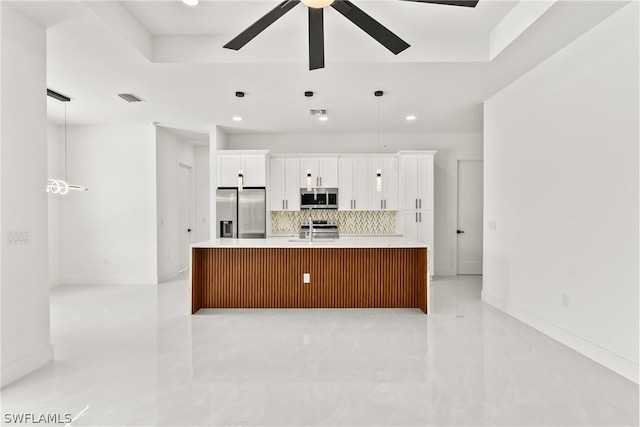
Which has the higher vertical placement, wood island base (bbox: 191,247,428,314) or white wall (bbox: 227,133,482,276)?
white wall (bbox: 227,133,482,276)

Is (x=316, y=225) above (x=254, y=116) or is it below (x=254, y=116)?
below

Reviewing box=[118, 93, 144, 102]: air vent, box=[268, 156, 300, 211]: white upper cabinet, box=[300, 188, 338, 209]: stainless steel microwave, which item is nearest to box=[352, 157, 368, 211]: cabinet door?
box=[300, 188, 338, 209]: stainless steel microwave

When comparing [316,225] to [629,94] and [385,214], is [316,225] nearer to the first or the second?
[385,214]

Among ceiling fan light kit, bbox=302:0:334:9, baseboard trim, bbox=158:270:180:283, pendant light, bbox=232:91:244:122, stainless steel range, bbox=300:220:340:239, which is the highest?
pendant light, bbox=232:91:244:122

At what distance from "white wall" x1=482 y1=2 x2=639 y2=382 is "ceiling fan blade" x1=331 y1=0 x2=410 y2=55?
5.64 ft

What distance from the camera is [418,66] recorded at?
3709 millimetres

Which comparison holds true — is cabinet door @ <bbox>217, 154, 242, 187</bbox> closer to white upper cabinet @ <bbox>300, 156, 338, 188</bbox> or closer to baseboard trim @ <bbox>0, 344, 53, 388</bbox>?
white upper cabinet @ <bbox>300, 156, 338, 188</bbox>

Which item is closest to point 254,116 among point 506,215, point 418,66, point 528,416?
point 418,66

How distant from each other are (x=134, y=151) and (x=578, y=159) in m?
6.42

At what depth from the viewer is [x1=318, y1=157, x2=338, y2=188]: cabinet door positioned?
663 centimetres

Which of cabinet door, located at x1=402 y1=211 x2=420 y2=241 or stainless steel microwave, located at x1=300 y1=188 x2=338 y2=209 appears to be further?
stainless steel microwave, located at x1=300 y1=188 x2=338 y2=209

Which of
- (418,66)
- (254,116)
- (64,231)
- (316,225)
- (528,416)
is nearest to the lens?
(528,416)

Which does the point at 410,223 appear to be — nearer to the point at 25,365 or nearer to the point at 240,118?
the point at 240,118

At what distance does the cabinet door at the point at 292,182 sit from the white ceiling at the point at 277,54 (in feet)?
5.48
